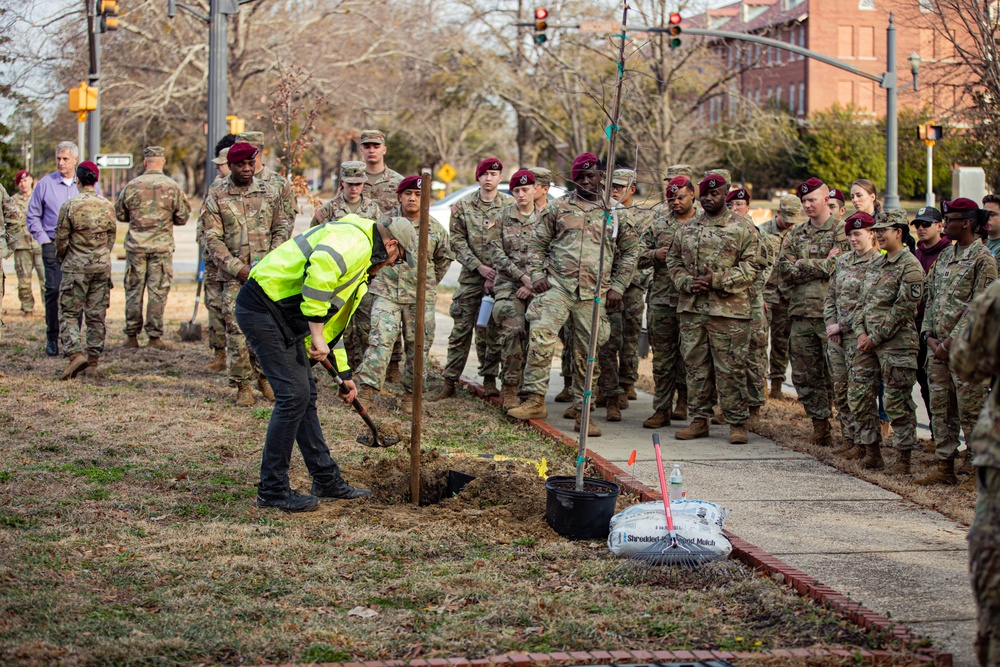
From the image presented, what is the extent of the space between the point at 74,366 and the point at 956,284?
26.5 feet

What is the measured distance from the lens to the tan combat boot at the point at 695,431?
392 inches

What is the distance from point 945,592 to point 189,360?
30.6 ft

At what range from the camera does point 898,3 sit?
16.1 meters

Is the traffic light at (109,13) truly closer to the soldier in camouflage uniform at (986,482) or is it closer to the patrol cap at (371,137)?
the patrol cap at (371,137)

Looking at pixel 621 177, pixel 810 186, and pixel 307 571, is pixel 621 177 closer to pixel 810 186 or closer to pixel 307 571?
pixel 810 186

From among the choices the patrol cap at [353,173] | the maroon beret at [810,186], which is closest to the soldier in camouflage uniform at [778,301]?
the maroon beret at [810,186]

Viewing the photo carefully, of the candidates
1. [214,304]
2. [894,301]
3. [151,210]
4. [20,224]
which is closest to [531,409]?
[894,301]

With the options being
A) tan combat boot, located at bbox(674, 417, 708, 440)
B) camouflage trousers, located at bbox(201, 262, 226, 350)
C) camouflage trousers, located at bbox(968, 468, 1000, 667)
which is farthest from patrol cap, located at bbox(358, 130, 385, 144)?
camouflage trousers, located at bbox(968, 468, 1000, 667)

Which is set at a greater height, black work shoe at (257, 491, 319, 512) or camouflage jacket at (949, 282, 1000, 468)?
camouflage jacket at (949, 282, 1000, 468)

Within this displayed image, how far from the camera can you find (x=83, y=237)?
1202 cm

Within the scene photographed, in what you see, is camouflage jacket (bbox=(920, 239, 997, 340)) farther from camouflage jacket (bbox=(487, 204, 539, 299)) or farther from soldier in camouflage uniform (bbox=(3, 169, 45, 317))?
soldier in camouflage uniform (bbox=(3, 169, 45, 317))

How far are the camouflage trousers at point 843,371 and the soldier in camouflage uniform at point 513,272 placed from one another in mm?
2701

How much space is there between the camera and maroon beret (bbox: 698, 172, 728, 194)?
31.8 ft

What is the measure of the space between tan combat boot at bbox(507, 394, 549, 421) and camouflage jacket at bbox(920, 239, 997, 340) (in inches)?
134
